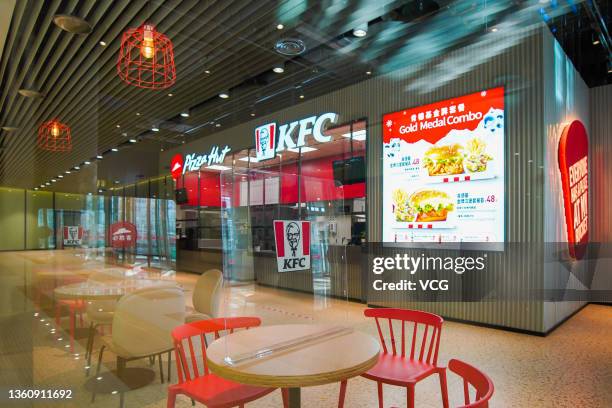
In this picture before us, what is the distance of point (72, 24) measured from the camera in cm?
423

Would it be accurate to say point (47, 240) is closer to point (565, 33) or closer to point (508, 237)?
point (508, 237)

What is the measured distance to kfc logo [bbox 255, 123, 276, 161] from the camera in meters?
6.88

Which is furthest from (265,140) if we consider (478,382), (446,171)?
(478,382)

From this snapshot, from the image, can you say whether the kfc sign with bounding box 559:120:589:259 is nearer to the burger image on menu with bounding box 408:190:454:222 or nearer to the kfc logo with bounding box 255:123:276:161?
the burger image on menu with bounding box 408:190:454:222

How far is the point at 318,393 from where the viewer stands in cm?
342

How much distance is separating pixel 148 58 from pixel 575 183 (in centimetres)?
665

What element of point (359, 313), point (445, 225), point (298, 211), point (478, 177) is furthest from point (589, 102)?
point (298, 211)

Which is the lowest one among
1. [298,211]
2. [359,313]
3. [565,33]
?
[359,313]

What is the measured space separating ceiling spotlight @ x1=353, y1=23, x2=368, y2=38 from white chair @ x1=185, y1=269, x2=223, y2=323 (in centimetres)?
387

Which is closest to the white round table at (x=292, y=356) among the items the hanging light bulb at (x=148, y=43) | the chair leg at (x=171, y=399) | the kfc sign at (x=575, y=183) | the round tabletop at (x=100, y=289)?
the chair leg at (x=171, y=399)

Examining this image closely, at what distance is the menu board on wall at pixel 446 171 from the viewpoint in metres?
5.44

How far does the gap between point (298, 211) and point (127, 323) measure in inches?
76.0

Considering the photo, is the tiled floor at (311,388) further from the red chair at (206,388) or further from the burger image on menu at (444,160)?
the burger image on menu at (444,160)

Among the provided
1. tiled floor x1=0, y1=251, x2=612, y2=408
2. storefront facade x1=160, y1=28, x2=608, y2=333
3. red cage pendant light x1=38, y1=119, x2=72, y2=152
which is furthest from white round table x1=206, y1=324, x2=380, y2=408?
red cage pendant light x1=38, y1=119, x2=72, y2=152
